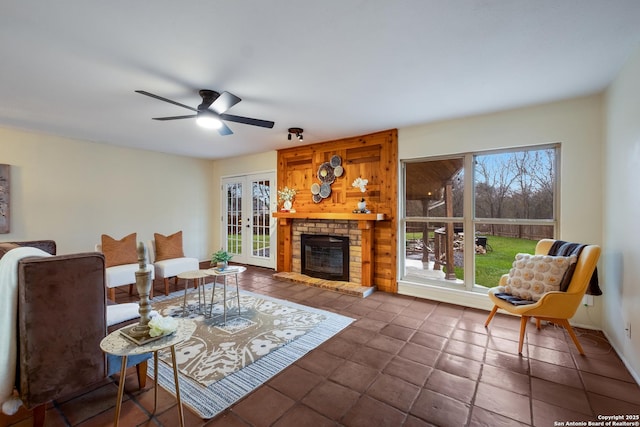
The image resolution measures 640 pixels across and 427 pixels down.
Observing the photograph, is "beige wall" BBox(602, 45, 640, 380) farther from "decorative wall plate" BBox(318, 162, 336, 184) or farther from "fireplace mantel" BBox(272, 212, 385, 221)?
"decorative wall plate" BBox(318, 162, 336, 184)

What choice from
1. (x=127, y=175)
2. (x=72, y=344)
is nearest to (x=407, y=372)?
(x=72, y=344)

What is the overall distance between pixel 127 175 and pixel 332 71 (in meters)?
4.78

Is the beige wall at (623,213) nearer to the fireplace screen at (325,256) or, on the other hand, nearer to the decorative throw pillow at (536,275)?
the decorative throw pillow at (536,275)

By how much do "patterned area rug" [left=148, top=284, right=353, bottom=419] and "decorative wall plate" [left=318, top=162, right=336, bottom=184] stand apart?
220cm

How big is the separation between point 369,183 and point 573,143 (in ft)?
8.09

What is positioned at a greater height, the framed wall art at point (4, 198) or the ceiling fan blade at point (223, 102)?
the ceiling fan blade at point (223, 102)

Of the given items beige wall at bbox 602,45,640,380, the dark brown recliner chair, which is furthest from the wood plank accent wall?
the dark brown recliner chair

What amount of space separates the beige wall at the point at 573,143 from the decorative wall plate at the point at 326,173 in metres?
2.31

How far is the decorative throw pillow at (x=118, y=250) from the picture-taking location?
3893 millimetres

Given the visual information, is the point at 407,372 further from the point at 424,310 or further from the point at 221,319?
the point at 221,319

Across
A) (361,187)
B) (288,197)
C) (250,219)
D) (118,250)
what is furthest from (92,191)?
(361,187)

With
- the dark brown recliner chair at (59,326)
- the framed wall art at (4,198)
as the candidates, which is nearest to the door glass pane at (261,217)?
the framed wall art at (4,198)

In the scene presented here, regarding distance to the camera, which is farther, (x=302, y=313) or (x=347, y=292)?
(x=347, y=292)

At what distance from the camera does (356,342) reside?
2.63 metres
